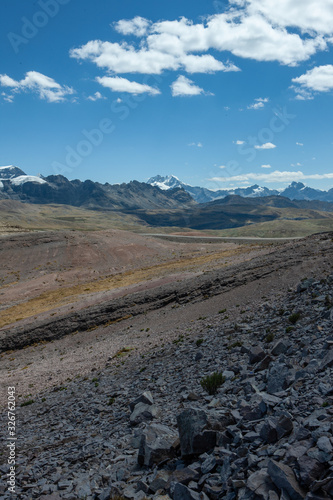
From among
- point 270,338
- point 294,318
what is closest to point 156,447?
point 270,338

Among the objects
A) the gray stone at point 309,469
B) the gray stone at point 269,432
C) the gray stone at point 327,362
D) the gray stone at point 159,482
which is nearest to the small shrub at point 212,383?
the gray stone at point 327,362

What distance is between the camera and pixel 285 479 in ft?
23.6

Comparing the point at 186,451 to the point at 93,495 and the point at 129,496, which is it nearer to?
the point at 129,496

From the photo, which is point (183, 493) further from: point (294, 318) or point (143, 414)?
point (294, 318)

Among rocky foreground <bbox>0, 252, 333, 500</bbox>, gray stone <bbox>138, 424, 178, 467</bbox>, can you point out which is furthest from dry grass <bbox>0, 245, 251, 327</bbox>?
gray stone <bbox>138, 424, 178, 467</bbox>

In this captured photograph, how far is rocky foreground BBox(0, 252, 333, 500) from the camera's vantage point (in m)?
8.16

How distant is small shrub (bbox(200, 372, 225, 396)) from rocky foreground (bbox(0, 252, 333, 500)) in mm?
86

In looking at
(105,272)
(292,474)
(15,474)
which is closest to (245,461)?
(292,474)

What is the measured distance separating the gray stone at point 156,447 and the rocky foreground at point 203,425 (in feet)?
0.10

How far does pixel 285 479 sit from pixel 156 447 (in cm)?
458

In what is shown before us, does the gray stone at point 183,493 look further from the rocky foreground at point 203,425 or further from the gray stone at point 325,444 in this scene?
the gray stone at point 325,444

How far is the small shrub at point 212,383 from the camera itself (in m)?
14.4

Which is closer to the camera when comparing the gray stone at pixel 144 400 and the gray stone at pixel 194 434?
the gray stone at pixel 194 434

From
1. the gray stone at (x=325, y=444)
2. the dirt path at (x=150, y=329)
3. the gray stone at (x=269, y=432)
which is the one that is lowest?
the dirt path at (x=150, y=329)
